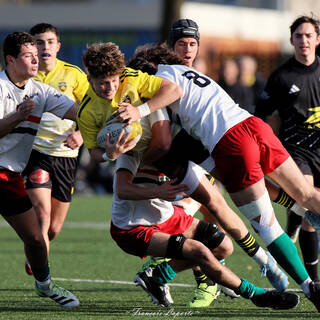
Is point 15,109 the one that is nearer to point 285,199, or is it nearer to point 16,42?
point 16,42

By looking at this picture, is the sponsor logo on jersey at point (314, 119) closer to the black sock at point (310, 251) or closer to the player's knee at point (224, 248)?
the black sock at point (310, 251)

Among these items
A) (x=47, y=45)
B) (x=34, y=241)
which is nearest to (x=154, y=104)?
(x=34, y=241)

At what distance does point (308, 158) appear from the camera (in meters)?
7.89

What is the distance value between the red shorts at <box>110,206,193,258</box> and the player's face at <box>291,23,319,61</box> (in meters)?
2.13

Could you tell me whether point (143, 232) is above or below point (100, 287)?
above

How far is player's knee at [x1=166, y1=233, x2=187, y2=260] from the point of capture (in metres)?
6.42

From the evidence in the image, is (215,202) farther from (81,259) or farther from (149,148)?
(81,259)

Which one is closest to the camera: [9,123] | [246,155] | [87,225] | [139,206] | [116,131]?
[116,131]

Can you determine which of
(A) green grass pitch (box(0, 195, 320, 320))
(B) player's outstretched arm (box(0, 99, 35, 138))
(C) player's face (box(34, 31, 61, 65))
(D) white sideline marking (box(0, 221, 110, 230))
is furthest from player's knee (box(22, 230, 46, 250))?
(D) white sideline marking (box(0, 221, 110, 230))

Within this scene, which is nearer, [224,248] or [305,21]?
[224,248]

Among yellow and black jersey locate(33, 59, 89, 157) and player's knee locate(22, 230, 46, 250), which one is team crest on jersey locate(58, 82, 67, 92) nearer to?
yellow and black jersey locate(33, 59, 89, 157)

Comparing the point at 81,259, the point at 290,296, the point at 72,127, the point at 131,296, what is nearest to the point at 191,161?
the point at 290,296

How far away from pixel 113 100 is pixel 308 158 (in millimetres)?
2469

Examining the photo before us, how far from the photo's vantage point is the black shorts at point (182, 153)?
6438mm
